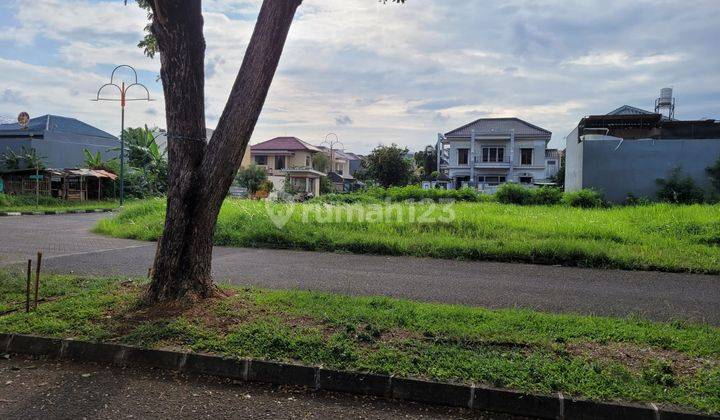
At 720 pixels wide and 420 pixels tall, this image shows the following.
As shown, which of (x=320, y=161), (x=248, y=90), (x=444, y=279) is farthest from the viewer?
(x=320, y=161)

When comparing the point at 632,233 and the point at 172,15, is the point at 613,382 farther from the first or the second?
the point at 632,233

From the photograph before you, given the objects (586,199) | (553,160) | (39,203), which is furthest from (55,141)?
(553,160)

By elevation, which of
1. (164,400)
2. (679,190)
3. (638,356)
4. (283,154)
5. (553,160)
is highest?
(553,160)

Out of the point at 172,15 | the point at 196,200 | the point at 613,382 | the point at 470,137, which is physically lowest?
the point at 613,382

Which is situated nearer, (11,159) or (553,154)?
(11,159)

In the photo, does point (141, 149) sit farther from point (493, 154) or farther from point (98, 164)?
point (493, 154)

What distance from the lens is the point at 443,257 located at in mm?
10062

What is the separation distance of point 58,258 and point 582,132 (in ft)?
73.0

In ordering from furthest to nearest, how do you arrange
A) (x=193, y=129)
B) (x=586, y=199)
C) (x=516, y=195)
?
(x=516, y=195), (x=586, y=199), (x=193, y=129)

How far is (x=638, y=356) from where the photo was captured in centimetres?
418

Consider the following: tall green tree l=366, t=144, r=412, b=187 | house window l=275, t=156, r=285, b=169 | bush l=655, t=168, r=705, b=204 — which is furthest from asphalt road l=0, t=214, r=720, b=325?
house window l=275, t=156, r=285, b=169

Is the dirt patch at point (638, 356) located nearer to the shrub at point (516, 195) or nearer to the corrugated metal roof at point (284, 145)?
the shrub at point (516, 195)

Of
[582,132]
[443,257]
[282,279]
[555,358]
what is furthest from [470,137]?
[555,358]

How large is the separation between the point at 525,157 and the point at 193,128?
3962 centimetres
